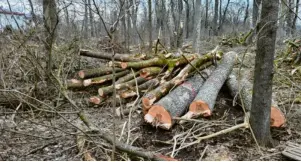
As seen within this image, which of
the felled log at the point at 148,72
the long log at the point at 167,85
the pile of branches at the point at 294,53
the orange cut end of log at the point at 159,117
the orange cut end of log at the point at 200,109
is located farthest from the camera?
the pile of branches at the point at 294,53

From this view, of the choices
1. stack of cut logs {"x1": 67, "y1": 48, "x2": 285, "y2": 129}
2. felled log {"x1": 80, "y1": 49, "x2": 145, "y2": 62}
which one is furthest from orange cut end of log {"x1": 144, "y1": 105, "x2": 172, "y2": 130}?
felled log {"x1": 80, "y1": 49, "x2": 145, "y2": 62}

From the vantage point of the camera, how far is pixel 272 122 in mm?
3916

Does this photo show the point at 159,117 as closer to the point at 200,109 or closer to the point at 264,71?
the point at 200,109

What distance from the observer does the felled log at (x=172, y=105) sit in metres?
4.04

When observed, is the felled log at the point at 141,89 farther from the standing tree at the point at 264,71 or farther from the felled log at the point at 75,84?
the standing tree at the point at 264,71

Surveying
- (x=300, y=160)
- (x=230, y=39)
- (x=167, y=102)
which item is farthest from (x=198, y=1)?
(x=300, y=160)

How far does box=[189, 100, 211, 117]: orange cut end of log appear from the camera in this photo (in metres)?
4.33

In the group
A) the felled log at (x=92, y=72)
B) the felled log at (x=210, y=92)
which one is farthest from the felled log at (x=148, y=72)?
the felled log at (x=210, y=92)

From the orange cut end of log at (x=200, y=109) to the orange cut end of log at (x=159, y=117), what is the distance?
1.56ft

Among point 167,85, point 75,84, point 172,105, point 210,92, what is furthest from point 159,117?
point 75,84

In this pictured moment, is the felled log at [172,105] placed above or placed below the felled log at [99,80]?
below

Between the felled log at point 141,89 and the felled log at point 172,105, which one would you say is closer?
the felled log at point 172,105

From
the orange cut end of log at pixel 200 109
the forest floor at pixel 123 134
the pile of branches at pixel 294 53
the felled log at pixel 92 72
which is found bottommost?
the forest floor at pixel 123 134

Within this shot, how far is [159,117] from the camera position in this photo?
4047 mm
